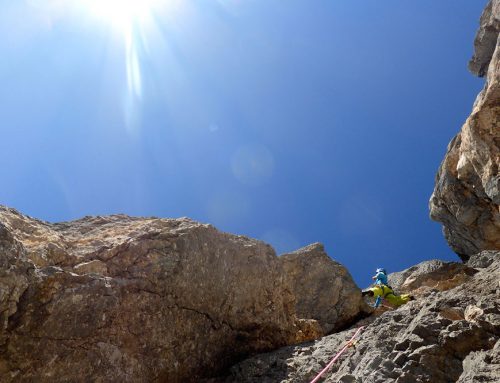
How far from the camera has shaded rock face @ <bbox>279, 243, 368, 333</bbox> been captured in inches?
823

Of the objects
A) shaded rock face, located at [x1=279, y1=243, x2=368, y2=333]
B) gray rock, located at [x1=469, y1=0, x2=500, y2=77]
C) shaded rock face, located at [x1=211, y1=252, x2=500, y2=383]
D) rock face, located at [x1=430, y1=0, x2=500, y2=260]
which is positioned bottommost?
shaded rock face, located at [x1=211, y1=252, x2=500, y2=383]

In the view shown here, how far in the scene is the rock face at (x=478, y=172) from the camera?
23156 mm

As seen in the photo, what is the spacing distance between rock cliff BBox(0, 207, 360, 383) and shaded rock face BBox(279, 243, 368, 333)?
7.97m

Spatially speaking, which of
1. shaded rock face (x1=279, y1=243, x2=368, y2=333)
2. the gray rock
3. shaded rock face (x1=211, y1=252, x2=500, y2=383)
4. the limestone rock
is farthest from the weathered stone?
the gray rock

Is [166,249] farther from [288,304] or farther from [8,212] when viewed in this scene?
[288,304]

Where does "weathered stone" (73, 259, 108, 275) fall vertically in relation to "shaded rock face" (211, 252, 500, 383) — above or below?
above

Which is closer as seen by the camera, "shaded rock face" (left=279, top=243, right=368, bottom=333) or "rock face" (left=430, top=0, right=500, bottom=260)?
"shaded rock face" (left=279, top=243, right=368, bottom=333)

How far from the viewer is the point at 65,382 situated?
790 cm

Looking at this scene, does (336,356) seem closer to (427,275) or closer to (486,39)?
(427,275)

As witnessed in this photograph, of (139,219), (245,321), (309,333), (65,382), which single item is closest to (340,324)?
(309,333)

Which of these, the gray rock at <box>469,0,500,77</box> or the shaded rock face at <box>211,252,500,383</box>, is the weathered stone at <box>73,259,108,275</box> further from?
the gray rock at <box>469,0,500,77</box>

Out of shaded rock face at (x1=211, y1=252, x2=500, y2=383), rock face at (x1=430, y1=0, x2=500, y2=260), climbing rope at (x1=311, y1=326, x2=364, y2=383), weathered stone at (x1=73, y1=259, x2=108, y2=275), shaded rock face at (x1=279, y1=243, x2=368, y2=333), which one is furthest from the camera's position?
rock face at (x1=430, y1=0, x2=500, y2=260)

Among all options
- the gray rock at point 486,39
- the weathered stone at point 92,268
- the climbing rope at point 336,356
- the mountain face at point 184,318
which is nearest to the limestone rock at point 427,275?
the gray rock at point 486,39

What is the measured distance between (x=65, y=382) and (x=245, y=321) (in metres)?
4.86
